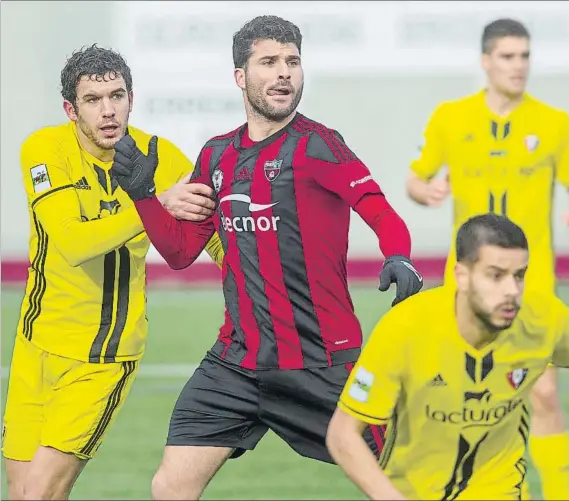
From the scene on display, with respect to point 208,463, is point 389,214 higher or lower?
higher

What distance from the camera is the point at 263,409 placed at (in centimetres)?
592

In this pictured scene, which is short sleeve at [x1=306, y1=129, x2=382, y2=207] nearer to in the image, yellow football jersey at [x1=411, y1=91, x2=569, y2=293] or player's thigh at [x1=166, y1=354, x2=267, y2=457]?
player's thigh at [x1=166, y1=354, x2=267, y2=457]

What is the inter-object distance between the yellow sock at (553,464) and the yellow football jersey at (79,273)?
7.00 feet

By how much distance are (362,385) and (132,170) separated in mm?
1503

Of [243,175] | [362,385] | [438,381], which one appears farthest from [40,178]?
[438,381]

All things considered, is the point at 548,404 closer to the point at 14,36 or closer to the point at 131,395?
the point at 131,395

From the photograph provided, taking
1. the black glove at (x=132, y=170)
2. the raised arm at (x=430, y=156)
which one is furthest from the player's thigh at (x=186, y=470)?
the raised arm at (x=430, y=156)

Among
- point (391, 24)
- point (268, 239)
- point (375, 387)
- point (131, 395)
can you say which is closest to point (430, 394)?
point (375, 387)

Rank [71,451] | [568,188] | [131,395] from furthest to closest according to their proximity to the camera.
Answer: [131,395] → [568,188] → [71,451]

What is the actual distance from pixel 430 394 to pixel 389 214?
894 mm

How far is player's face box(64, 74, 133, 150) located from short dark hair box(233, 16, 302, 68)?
561 millimetres

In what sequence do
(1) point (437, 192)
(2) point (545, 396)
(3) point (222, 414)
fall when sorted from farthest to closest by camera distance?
(1) point (437, 192) → (2) point (545, 396) → (3) point (222, 414)

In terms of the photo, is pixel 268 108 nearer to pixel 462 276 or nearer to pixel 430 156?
pixel 462 276

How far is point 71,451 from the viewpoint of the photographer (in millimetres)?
6191
